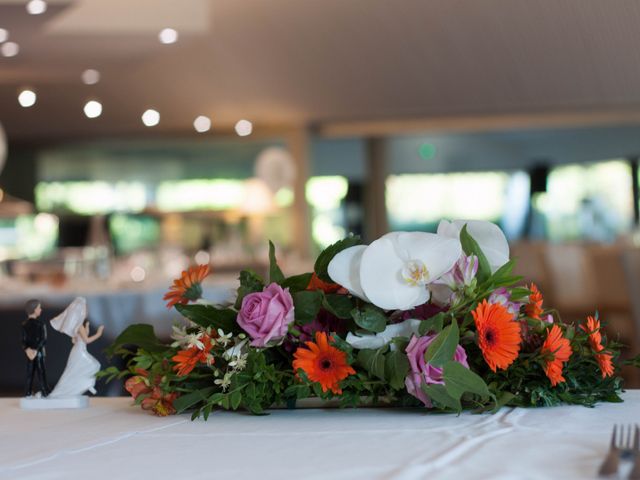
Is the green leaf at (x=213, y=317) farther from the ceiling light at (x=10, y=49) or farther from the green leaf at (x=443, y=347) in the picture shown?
the ceiling light at (x=10, y=49)

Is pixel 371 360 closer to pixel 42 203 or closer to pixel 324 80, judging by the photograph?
pixel 324 80

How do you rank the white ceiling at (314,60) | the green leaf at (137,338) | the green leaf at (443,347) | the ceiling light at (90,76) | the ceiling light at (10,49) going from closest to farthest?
the green leaf at (443,347)
the green leaf at (137,338)
the white ceiling at (314,60)
the ceiling light at (10,49)
the ceiling light at (90,76)

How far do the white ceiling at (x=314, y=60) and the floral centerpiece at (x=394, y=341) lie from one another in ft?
16.4

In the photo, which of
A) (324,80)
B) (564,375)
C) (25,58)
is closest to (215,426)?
(564,375)

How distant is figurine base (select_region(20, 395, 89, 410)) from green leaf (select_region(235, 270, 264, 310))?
0.93 ft

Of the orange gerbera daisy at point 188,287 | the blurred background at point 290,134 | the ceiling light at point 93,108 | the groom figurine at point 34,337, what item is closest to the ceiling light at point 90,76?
the blurred background at point 290,134

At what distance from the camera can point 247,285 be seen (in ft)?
4.07

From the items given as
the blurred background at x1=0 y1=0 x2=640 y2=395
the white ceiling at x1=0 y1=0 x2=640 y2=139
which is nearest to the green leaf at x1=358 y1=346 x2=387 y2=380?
the blurred background at x1=0 y1=0 x2=640 y2=395

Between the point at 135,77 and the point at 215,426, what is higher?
the point at 135,77

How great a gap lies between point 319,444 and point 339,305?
22 cm

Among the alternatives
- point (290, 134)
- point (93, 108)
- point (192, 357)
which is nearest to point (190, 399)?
point (192, 357)

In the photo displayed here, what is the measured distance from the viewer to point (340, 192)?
1505 centimetres

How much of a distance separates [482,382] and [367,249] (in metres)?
0.19

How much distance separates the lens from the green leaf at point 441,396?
43.5 inches
